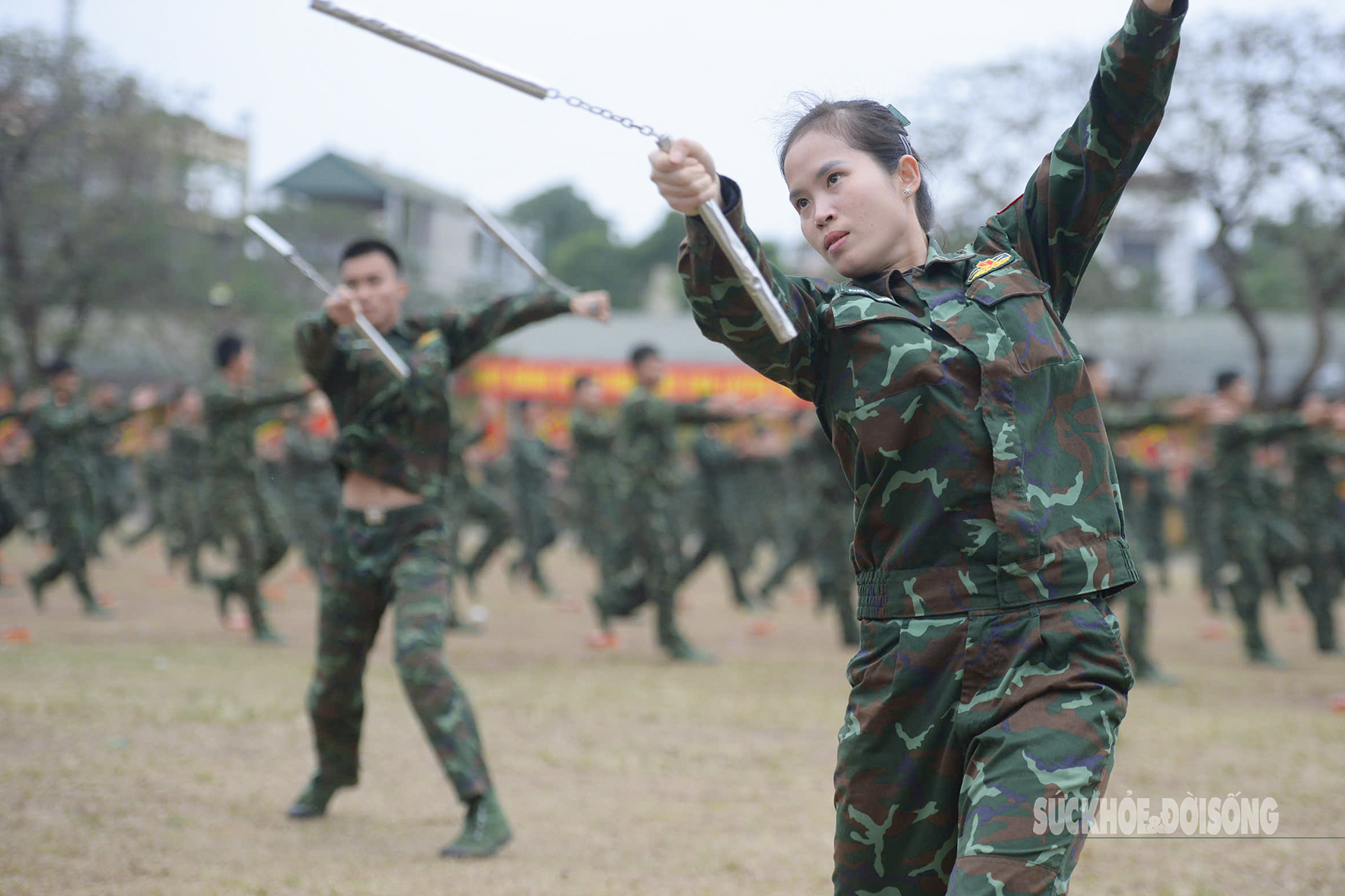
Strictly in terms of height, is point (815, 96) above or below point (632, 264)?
below

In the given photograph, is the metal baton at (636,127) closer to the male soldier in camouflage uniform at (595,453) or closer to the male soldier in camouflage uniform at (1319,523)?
the male soldier in camouflage uniform at (1319,523)

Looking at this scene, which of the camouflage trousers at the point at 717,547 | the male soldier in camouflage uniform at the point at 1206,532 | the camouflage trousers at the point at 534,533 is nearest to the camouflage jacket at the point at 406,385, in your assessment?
the camouflage trousers at the point at 717,547

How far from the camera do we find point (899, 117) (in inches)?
102

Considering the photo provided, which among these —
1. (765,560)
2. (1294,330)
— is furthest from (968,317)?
(1294,330)

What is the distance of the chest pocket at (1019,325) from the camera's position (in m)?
2.33

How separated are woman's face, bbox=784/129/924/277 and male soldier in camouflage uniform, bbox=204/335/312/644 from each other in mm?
7911

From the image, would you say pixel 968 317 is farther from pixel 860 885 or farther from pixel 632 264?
pixel 632 264

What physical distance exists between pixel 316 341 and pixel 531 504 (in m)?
10.5

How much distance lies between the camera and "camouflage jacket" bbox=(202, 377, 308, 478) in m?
10.1

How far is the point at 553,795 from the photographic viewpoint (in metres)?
5.64

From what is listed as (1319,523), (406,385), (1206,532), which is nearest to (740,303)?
(406,385)

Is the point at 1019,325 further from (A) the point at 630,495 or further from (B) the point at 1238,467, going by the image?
(B) the point at 1238,467

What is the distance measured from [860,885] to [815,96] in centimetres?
155

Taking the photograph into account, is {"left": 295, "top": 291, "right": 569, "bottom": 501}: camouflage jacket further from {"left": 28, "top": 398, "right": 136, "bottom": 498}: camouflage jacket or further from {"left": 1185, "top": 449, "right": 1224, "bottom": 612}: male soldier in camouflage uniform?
{"left": 1185, "top": 449, "right": 1224, "bottom": 612}: male soldier in camouflage uniform
